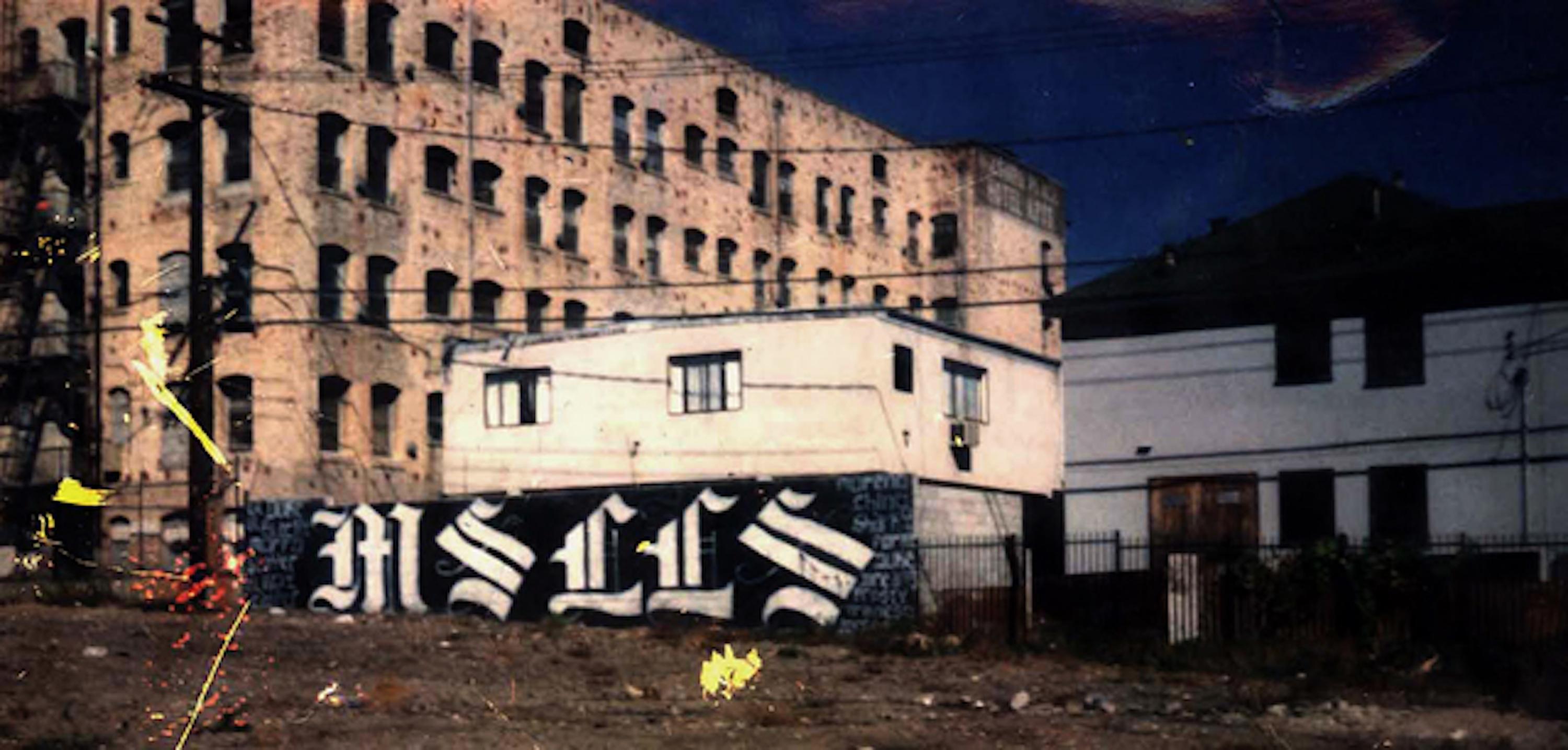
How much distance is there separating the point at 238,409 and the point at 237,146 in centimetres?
590

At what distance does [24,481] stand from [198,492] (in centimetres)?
1163

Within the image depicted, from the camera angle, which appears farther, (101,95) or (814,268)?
(814,268)

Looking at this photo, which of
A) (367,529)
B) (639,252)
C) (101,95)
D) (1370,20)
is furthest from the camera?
(639,252)

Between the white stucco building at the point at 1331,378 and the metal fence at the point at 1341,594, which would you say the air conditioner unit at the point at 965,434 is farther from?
the metal fence at the point at 1341,594

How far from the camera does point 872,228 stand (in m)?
52.5

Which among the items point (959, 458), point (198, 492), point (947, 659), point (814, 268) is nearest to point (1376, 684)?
point (947, 659)

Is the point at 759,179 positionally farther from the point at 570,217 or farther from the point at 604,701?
the point at 604,701

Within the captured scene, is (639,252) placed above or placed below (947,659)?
above

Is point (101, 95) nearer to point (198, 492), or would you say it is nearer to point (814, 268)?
point (198, 492)

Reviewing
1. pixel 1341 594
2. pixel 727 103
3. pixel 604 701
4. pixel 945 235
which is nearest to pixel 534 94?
pixel 727 103

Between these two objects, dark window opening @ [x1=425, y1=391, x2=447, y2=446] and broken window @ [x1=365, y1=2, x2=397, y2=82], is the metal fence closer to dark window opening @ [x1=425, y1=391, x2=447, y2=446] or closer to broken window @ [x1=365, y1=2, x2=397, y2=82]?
dark window opening @ [x1=425, y1=391, x2=447, y2=446]

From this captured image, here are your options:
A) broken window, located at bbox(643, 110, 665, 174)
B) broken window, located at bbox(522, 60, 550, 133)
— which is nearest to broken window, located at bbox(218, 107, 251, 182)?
broken window, located at bbox(522, 60, 550, 133)

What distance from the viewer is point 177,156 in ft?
115

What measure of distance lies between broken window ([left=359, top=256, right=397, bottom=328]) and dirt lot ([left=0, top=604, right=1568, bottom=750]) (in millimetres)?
12875
